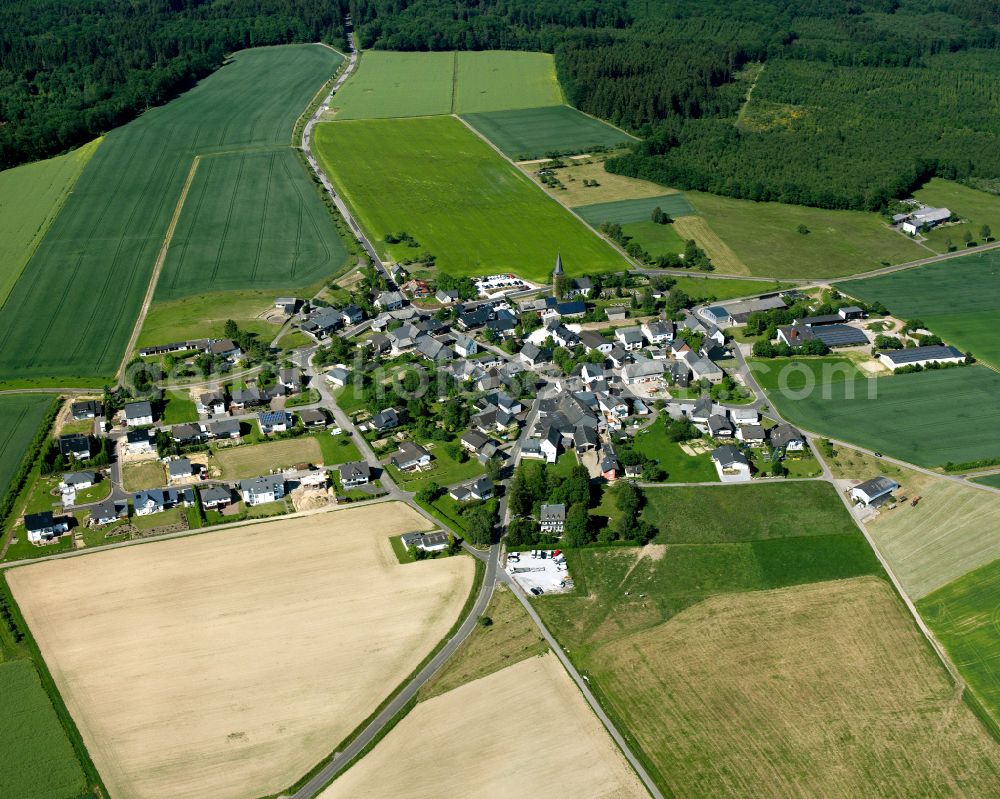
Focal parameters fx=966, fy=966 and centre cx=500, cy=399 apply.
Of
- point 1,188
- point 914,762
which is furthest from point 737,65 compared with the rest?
point 914,762

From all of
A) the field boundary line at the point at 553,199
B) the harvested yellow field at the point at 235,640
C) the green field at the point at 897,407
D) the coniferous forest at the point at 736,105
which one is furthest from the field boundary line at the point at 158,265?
the green field at the point at 897,407

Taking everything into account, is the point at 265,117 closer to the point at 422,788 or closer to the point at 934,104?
the point at 934,104

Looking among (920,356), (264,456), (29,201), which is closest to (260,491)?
(264,456)

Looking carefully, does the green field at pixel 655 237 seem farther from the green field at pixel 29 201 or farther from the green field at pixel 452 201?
the green field at pixel 29 201

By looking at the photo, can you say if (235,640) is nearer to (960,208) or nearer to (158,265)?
(158,265)

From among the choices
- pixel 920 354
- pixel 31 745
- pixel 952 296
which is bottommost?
pixel 31 745

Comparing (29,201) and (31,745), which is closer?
(31,745)
